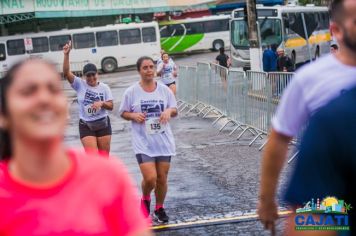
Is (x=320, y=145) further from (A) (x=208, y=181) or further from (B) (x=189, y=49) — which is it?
(B) (x=189, y=49)

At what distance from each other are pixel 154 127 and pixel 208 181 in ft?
8.31

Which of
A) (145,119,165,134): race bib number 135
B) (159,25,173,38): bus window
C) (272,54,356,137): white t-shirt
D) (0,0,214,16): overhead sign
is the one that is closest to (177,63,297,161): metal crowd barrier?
(145,119,165,134): race bib number 135

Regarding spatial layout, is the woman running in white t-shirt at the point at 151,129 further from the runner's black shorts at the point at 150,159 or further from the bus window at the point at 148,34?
the bus window at the point at 148,34

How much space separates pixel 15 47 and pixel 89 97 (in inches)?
1356

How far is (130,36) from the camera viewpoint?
44.1m

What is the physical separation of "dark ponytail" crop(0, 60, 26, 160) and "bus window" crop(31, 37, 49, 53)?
1600 inches

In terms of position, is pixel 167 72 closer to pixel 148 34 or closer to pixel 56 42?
pixel 56 42

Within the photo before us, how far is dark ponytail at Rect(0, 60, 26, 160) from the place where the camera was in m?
2.53

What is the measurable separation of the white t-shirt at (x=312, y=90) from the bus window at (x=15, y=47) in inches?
1583

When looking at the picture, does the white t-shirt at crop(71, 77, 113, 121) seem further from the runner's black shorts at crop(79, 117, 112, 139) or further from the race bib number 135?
the race bib number 135

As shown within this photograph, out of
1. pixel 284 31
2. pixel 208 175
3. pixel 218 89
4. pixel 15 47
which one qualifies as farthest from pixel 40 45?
pixel 208 175

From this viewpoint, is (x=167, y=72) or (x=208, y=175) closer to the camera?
(x=208, y=175)

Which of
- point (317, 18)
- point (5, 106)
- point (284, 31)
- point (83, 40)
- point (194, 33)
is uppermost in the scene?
point (5, 106)

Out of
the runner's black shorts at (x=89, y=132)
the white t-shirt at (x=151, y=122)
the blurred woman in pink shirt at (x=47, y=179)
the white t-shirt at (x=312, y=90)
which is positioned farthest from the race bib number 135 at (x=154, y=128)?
the blurred woman in pink shirt at (x=47, y=179)
